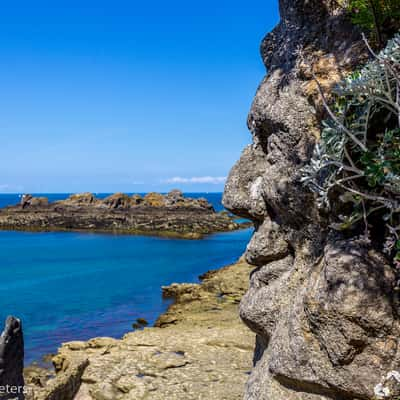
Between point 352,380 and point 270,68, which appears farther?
point 270,68

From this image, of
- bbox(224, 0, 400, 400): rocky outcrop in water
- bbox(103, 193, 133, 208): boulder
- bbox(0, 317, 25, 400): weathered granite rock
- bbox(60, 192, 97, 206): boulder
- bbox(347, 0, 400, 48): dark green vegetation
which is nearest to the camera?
bbox(224, 0, 400, 400): rocky outcrop in water

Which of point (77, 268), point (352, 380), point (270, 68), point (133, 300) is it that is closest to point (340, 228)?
point (352, 380)

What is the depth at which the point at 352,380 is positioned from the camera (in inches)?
220

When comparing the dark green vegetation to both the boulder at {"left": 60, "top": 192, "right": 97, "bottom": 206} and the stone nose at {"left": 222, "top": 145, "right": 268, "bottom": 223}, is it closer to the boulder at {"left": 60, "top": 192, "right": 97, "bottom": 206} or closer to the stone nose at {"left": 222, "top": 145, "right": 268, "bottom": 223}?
the stone nose at {"left": 222, "top": 145, "right": 268, "bottom": 223}

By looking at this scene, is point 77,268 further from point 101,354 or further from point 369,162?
point 369,162

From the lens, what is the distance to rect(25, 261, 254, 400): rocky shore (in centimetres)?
1163

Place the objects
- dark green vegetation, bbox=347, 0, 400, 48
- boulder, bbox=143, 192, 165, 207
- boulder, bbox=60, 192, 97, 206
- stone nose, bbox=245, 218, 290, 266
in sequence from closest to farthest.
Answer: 1. dark green vegetation, bbox=347, 0, 400, 48
2. stone nose, bbox=245, 218, 290, 266
3. boulder, bbox=143, 192, 165, 207
4. boulder, bbox=60, 192, 97, 206

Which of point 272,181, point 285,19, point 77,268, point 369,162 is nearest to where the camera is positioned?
point 369,162

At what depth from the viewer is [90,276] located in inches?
1564

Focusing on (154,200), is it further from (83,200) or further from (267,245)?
(267,245)

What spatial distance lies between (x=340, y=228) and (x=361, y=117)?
136cm

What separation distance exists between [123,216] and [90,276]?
1597 inches

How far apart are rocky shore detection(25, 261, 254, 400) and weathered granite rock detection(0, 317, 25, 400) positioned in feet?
2.53

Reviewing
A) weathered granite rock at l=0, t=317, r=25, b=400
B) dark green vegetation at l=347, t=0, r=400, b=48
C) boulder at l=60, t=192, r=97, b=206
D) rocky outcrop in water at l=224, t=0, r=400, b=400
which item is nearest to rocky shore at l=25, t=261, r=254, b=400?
weathered granite rock at l=0, t=317, r=25, b=400
